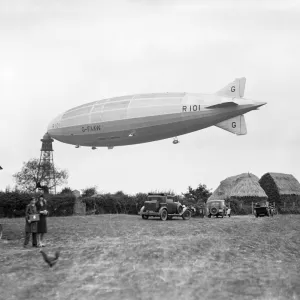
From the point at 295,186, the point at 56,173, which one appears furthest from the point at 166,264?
the point at 56,173

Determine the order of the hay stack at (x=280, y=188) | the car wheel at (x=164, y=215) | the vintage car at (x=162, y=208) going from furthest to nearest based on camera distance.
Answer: the hay stack at (x=280, y=188), the vintage car at (x=162, y=208), the car wheel at (x=164, y=215)

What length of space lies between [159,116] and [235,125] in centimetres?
550

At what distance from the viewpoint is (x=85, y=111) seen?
38156mm

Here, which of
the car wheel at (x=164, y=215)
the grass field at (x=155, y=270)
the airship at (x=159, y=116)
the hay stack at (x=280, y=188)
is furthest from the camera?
the hay stack at (x=280, y=188)

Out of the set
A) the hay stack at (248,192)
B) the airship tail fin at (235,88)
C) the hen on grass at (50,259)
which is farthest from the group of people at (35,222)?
the hay stack at (248,192)

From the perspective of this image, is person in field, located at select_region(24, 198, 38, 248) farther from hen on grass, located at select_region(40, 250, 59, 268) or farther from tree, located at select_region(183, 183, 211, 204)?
tree, located at select_region(183, 183, 211, 204)

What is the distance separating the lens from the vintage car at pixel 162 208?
115 feet

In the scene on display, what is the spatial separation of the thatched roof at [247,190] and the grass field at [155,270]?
44065mm

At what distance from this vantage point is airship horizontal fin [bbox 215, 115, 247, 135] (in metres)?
33.7

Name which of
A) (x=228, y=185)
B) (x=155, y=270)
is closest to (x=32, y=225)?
(x=155, y=270)

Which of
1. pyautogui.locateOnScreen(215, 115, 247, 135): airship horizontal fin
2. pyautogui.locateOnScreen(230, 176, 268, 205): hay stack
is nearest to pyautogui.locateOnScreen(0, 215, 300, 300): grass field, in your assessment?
pyautogui.locateOnScreen(215, 115, 247, 135): airship horizontal fin

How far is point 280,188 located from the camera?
68188mm

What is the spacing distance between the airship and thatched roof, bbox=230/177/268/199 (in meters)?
30.1

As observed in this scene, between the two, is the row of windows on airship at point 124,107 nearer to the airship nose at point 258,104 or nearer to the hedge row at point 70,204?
the airship nose at point 258,104
